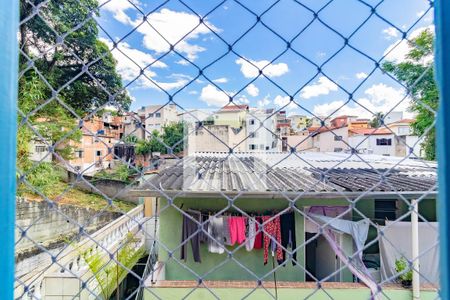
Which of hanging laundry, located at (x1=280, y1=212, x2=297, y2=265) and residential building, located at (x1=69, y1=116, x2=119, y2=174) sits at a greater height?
residential building, located at (x1=69, y1=116, x2=119, y2=174)

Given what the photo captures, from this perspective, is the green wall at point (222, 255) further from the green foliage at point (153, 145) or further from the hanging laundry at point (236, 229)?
the green foliage at point (153, 145)

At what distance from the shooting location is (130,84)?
64 cm

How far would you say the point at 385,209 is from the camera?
12.7 feet

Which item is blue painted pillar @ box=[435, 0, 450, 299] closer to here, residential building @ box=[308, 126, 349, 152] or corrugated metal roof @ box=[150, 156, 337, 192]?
residential building @ box=[308, 126, 349, 152]

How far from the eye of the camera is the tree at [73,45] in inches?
23.4

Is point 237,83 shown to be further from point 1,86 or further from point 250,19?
point 1,86

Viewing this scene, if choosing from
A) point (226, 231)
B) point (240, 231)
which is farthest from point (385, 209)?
point (226, 231)

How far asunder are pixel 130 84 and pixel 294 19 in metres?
0.43

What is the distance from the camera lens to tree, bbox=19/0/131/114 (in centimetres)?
59

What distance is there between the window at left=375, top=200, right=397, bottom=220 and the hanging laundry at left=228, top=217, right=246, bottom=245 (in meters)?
2.06

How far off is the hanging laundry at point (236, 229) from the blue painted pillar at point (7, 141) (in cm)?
312

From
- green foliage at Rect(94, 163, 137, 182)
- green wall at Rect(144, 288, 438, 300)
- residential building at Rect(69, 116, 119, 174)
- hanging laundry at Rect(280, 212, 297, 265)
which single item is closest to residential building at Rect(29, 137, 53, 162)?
residential building at Rect(69, 116, 119, 174)

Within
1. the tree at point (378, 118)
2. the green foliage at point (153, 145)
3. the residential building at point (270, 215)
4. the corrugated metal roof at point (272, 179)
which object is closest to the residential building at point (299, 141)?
the tree at point (378, 118)

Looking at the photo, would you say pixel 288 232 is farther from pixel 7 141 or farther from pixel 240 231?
pixel 7 141
